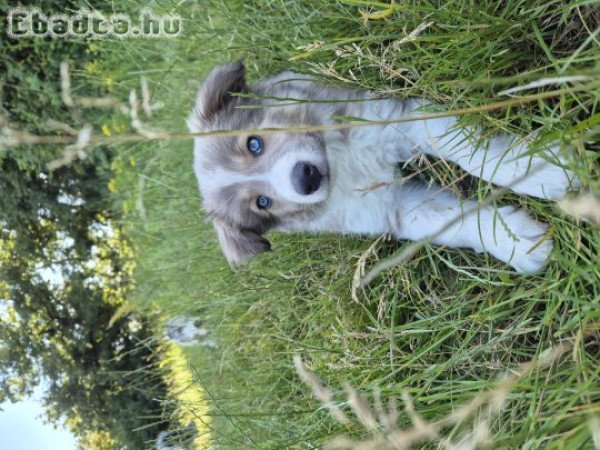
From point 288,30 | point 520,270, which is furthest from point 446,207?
point 288,30

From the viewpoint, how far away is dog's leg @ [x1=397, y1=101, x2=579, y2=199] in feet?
7.05

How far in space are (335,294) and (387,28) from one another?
63.8 inches

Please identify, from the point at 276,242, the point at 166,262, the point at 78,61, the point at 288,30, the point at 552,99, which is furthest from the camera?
the point at 78,61

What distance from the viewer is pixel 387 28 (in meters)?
2.78

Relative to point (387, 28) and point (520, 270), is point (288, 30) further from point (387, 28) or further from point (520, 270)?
point (520, 270)

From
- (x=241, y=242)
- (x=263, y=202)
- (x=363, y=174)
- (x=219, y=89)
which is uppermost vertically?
(x=219, y=89)

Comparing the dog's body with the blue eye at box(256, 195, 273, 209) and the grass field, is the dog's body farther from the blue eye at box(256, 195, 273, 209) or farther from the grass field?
the grass field

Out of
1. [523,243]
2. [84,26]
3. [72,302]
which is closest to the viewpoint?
[523,243]

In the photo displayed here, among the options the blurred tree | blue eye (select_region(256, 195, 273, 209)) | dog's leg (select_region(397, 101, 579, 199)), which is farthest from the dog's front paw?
the blurred tree

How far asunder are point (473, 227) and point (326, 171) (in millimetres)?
763

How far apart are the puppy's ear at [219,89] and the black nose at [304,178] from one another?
72 centimetres

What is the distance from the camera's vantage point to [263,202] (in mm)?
3227

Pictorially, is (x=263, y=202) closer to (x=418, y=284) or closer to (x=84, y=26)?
(x=418, y=284)

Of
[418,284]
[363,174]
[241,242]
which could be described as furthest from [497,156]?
[241,242]
